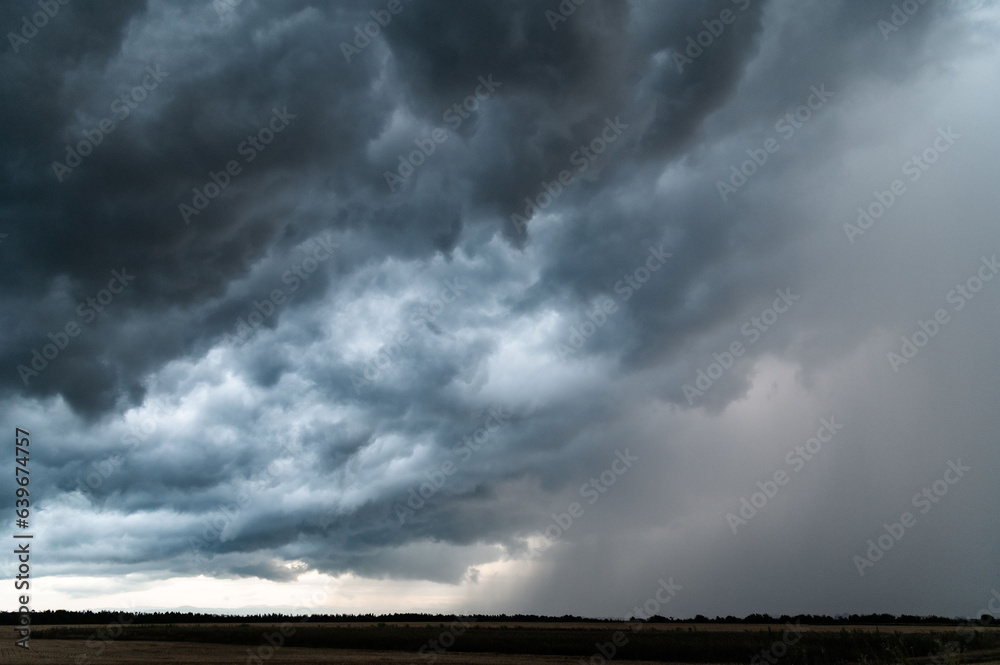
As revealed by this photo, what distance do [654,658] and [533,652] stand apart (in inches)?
576

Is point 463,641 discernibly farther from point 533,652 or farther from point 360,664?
point 360,664

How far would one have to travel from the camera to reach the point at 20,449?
118 ft

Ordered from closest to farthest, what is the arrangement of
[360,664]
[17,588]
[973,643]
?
[17,588]
[360,664]
[973,643]

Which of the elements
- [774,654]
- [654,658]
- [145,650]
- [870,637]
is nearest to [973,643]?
[870,637]

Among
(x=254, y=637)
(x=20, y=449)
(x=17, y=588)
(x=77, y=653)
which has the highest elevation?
(x=20, y=449)

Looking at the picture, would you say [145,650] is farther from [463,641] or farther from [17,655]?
[463,641]

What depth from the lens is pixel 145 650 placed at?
228 feet

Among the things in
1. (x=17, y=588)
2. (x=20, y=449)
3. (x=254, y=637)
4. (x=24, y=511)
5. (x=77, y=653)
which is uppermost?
(x=20, y=449)

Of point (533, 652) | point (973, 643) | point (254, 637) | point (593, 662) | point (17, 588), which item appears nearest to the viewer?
point (17, 588)

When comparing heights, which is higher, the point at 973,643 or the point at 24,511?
the point at 24,511

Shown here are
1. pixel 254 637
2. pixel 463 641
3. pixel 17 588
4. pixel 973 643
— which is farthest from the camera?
pixel 254 637

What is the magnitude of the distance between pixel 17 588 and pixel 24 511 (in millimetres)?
4306

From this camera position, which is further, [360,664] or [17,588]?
[360,664]

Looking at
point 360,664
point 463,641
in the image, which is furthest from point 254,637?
point 360,664
